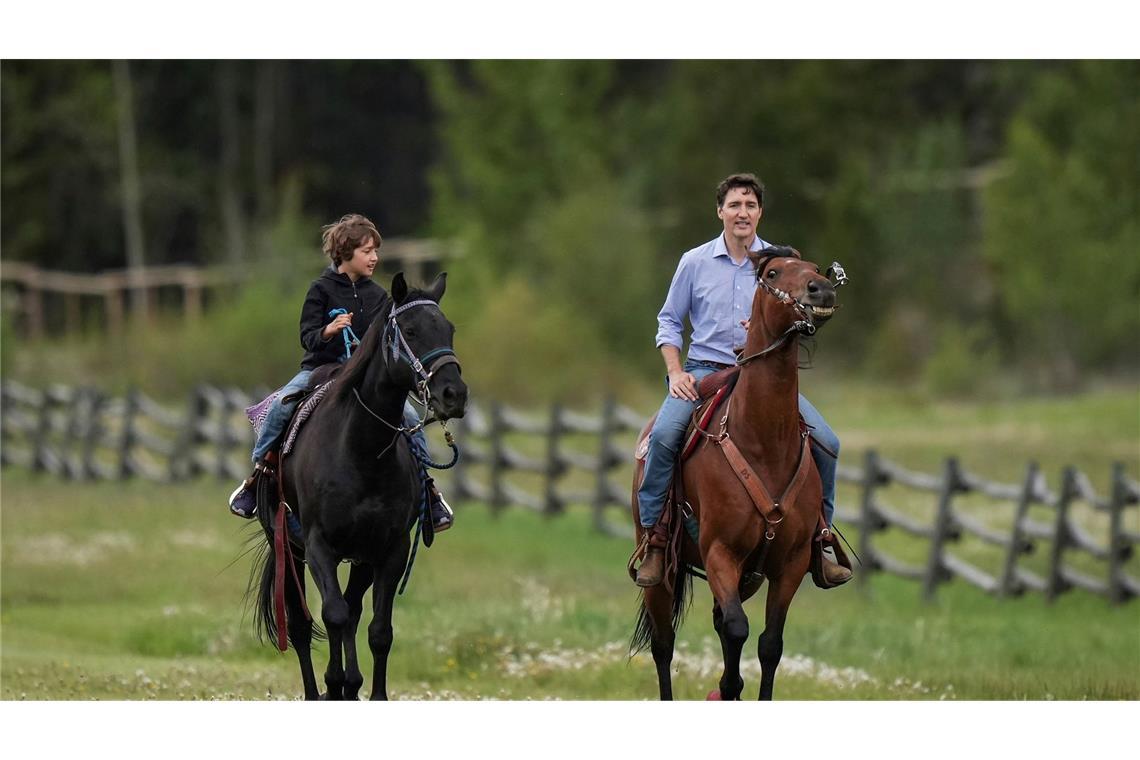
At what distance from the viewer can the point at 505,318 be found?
35000mm

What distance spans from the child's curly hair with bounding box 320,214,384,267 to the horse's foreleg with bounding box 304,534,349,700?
1.55 meters

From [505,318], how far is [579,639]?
886 inches

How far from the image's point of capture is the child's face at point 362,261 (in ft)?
29.9

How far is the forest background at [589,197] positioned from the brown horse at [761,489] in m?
25.7

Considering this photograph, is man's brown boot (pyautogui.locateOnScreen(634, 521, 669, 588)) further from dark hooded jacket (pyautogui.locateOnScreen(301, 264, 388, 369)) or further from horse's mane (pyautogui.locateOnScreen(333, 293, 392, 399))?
dark hooded jacket (pyautogui.locateOnScreen(301, 264, 388, 369))

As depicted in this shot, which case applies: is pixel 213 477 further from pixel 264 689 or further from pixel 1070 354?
pixel 1070 354

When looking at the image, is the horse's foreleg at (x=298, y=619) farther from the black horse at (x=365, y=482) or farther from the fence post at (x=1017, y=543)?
the fence post at (x=1017, y=543)

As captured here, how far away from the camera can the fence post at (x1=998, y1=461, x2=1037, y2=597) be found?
16.9 m

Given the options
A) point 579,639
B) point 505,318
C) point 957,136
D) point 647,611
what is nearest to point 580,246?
point 505,318

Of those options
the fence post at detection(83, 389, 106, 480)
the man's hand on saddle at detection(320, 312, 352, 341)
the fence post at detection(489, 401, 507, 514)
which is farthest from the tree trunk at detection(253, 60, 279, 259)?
the man's hand on saddle at detection(320, 312, 352, 341)

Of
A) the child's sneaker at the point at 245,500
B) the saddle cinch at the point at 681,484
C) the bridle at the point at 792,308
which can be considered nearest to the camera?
the bridle at the point at 792,308

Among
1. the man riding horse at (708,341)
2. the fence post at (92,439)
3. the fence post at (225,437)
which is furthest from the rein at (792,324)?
the fence post at (92,439)

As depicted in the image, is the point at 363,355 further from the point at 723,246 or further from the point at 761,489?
the point at 761,489

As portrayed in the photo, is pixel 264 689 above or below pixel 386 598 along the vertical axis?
below
